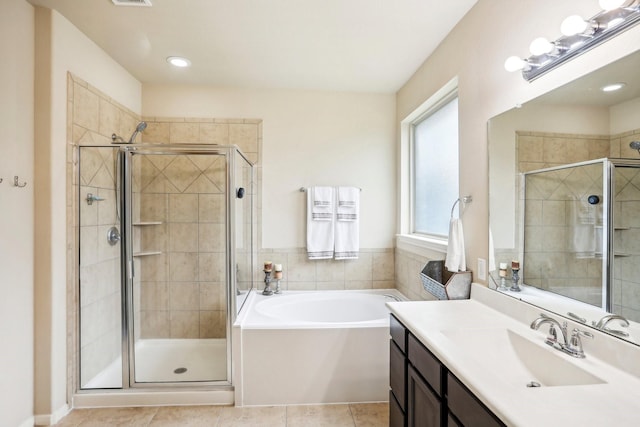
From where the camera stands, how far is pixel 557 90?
1.31 metres

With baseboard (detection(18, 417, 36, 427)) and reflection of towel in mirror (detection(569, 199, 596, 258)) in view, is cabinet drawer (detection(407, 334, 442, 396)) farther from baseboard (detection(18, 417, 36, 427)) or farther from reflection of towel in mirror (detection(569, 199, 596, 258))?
baseboard (detection(18, 417, 36, 427))

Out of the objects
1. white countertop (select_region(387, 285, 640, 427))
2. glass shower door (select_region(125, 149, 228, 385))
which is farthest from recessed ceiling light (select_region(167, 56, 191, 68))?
white countertop (select_region(387, 285, 640, 427))

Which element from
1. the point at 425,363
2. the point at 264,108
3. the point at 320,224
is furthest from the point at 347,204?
the point at 425,363

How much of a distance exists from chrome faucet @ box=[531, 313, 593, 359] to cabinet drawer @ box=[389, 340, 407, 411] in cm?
61

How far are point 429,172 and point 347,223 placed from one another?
90 centimetres

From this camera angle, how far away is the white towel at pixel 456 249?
74.0 inches

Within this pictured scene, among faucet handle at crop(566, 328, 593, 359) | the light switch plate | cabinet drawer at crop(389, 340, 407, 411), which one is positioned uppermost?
the light switch plate

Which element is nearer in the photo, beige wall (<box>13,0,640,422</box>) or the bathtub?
beige wall (<box>13,0,640,422</box>)

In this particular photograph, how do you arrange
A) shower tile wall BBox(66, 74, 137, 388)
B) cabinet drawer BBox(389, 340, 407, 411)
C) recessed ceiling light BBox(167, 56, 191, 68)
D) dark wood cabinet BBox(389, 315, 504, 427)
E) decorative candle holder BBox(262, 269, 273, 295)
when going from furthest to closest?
decorative candle holder BBox(262, 269, 273, 295) < recessed ceiling light BBox(167, 56, 191, 68) < shower tile wall BBox(66, 74, 137, 388) < cabinet drawer BBox(389, 340, 407, 411) < dark wood cabinet BBox(389, 315, 504, 427)

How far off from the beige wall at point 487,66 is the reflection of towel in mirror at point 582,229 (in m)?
0.50

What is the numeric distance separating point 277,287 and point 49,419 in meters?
1.76

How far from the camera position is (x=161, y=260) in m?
2.88

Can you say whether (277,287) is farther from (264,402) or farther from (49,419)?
(49,419)

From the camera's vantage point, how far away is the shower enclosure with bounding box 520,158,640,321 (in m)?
1.03
